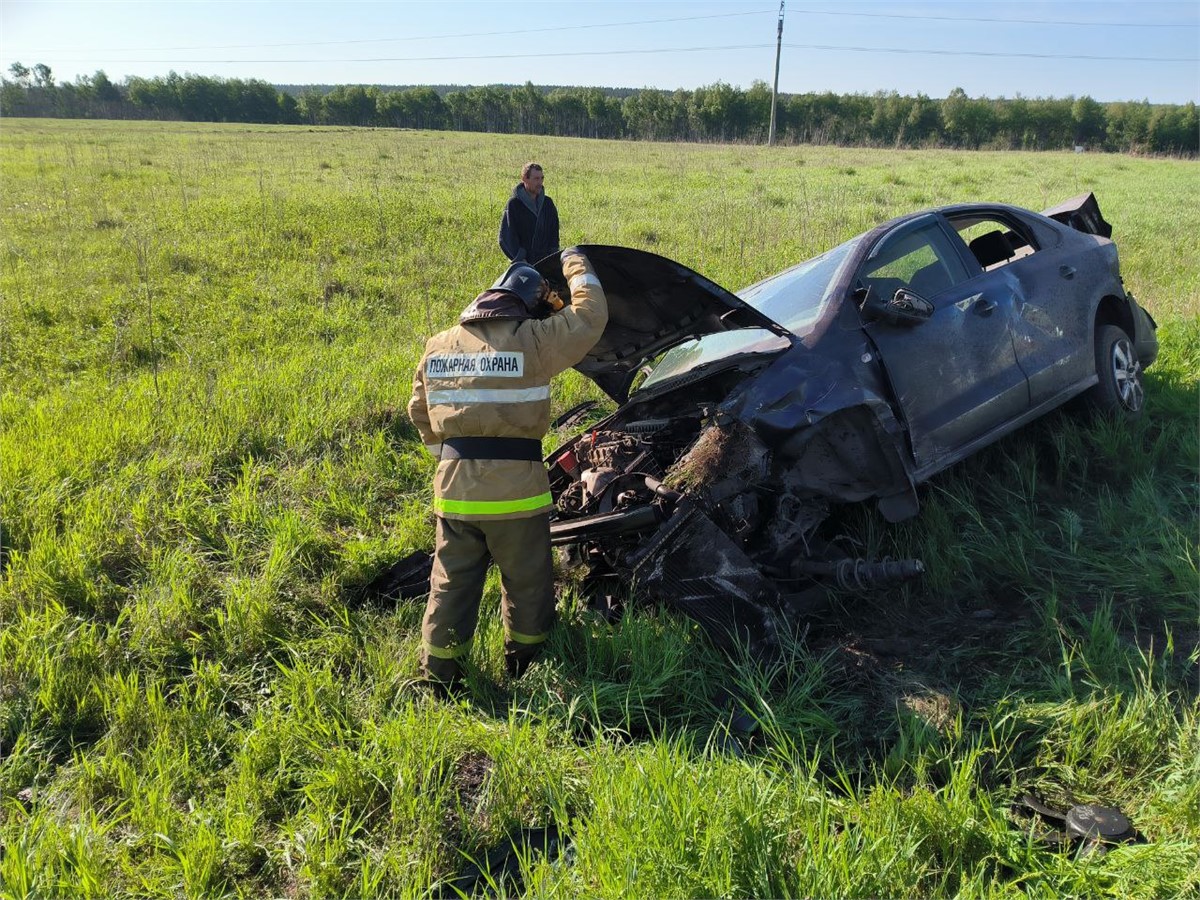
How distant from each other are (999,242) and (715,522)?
3291 mm

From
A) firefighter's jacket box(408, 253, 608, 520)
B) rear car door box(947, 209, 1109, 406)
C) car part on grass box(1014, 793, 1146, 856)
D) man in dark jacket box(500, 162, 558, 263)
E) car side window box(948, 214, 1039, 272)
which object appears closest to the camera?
car part on grass box(1014, 793, 1146, 856)

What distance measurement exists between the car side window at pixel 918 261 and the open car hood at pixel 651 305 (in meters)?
0.83

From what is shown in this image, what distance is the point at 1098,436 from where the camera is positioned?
4660 mm

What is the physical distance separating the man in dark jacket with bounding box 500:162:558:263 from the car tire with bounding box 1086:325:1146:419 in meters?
4.54

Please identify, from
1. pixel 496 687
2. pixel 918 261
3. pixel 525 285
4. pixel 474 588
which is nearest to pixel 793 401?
pixel 525 285

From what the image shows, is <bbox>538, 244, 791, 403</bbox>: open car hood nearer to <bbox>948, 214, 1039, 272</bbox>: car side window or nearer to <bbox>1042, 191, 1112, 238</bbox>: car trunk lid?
<bbox>948, 214, 1039, 272</bbox>: car side window

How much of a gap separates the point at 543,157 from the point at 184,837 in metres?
28.2

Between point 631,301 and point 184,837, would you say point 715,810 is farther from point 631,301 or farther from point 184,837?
point 631,301

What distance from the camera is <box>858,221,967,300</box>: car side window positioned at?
4.22 metres

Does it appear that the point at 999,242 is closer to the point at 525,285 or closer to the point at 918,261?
the point at 918,261

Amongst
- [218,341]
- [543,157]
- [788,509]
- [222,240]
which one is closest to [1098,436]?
[788,509]

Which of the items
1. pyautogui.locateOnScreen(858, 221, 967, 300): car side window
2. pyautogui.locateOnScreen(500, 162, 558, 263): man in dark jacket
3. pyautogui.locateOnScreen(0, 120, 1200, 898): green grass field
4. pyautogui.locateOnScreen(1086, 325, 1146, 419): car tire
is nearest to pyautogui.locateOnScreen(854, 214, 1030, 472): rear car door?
pyautogui.locateOnScreen(858, 221, 967, 300): car side window

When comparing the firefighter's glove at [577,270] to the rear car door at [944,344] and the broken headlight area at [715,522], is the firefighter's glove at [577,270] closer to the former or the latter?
the broken headlight area at [715,522]

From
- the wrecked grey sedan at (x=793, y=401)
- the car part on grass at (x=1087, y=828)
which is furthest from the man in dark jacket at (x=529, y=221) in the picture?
the car part on grass at (x=1087, y=828)
